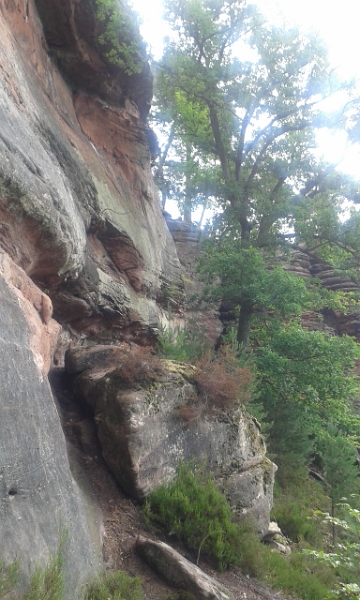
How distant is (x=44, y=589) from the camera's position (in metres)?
3.58

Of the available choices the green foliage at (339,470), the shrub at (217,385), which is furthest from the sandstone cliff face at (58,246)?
the green foliage at (339,470)

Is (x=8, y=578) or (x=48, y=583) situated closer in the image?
(x=8, y=578)

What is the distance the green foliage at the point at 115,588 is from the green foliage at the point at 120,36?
10145 millimetres

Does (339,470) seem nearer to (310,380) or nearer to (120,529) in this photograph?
(310,380)

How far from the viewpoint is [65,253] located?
6.91 meters

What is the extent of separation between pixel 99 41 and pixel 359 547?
34.6 feet

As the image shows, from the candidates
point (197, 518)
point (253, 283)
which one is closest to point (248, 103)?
point (253, 283)

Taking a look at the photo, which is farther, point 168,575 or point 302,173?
point 302,173

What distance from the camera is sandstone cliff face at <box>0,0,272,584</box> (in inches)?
169

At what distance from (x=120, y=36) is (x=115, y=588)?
34.8ft

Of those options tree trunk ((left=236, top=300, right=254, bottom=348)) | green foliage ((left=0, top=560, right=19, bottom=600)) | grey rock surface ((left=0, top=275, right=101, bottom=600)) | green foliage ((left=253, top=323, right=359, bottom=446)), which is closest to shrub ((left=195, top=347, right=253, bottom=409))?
grey rock surface ((left=0, top=275, right=101, bottom=600))

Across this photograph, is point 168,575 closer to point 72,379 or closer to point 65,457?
point 65,457

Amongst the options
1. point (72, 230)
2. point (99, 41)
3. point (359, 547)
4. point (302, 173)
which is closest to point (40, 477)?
point (359, 547)

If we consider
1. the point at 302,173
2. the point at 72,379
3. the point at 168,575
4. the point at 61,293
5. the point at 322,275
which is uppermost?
the point at 302,173
